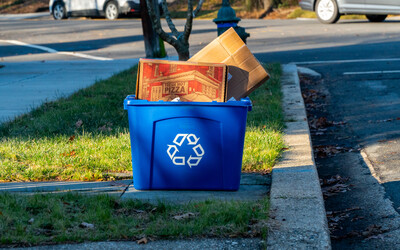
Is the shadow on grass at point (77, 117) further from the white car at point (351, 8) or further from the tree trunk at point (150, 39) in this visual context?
the white car at point (351, 8)

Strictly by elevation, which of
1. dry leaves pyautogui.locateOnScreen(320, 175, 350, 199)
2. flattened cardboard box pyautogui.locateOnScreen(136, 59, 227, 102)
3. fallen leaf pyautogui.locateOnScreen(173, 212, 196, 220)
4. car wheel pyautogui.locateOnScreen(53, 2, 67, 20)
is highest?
flattened cardboard box pyautogui.locateOnScreen(136, 59, 227, 102)

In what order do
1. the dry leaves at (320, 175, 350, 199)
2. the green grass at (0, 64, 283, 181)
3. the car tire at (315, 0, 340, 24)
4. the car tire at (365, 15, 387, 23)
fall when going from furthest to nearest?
1. the car tire at (365, 15, 387, 23)
2. the car tire at (315, 0, 340, 24)
3. the green grass at (0, 64, 283, 181)
4. the dry leaves at (320, 175, 350, 199)

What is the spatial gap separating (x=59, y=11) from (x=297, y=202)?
20.9 metres

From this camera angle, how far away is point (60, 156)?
16.8 feet

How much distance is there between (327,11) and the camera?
18.2 metres

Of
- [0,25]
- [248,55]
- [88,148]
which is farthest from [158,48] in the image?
[0,25]

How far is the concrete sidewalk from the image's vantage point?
3232mm

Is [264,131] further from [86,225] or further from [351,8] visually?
[351,8]

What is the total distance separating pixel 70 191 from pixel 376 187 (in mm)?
2387

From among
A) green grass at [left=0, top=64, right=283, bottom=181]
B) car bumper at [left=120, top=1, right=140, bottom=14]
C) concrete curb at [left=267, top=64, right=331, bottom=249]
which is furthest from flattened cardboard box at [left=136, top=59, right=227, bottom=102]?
car bumper at [left=120, top=1, right=140, bottom=14]

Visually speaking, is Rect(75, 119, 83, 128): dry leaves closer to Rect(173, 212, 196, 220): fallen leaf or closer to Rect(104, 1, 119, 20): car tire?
Rect(173, 212, 196, 220): fallen leaf

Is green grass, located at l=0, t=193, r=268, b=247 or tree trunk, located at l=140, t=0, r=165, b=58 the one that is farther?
tree trunk, located at l=140, t=0, r=165, b=58

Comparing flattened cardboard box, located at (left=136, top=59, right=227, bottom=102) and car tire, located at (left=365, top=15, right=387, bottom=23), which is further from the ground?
flattened cardboard box, located at (left=136, top=59, right=227, bottom=102)

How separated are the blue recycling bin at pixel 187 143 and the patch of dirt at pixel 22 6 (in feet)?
92.9
